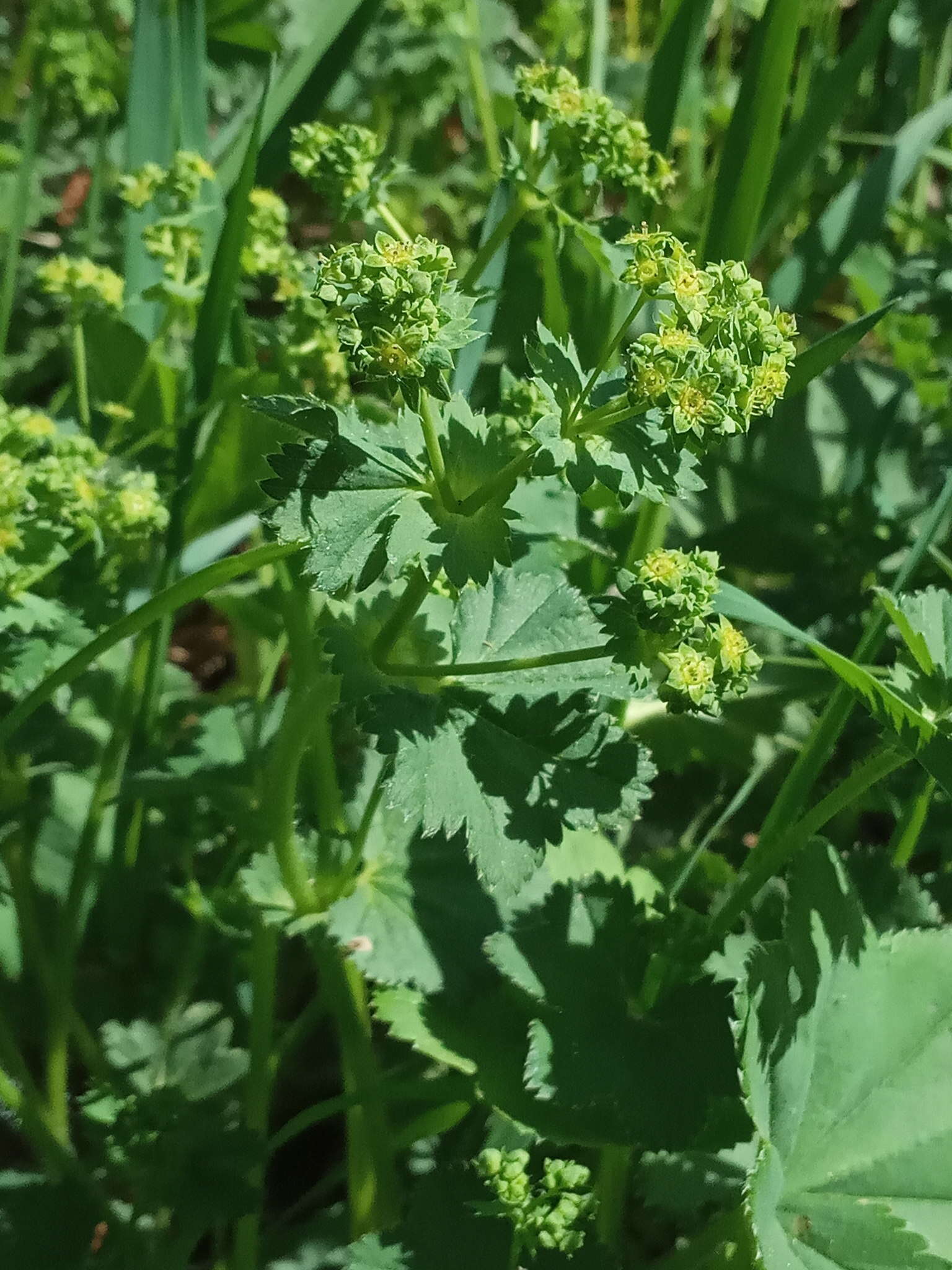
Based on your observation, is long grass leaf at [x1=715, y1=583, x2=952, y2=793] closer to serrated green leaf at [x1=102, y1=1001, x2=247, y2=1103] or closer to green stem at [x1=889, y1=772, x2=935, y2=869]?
green stem at [x1=889, y1=772, x2=935, y2=869]

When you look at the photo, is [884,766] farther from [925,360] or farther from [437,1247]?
[925,360]

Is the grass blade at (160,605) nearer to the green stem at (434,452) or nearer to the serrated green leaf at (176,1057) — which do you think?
the green stem at (434,452)

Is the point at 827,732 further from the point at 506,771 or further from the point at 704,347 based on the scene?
the point at 704,347

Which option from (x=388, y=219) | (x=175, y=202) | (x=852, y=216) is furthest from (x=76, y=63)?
(x=852, y=216)

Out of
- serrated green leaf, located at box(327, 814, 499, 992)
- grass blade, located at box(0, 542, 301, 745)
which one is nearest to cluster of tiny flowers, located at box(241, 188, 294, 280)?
grass blade, located at box(0, 542, 301, 745)

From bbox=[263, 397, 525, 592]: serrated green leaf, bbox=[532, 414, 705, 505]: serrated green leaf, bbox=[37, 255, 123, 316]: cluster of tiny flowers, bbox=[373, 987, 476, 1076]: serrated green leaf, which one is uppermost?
bbox=[37, 255, 123, 316]: cluster of tiny flowers

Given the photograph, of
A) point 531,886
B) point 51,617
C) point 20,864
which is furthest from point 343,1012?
point 51,617

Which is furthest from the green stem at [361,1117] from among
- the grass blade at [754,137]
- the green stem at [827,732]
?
the grass blade at [754,137]
